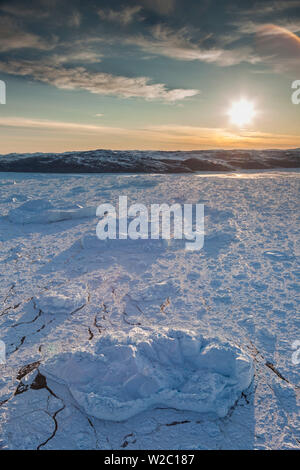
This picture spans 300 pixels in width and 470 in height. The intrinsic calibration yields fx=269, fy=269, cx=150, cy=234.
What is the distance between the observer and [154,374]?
160 centimetres

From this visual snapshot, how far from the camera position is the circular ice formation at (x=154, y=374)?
1.51 metres

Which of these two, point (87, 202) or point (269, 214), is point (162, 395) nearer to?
point (269, 214)

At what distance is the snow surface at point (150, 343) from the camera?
56.3 inches

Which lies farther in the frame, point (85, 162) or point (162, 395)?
point (85, 162)

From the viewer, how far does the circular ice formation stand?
59.4 inches

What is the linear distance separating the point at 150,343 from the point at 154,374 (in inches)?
9.0

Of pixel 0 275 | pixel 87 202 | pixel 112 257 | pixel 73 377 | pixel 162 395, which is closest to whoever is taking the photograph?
pixel 162 395

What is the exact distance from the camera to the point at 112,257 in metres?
3.53

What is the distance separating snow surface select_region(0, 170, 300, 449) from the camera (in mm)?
1431

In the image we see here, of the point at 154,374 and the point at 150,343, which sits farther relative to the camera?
the point at 150,343
